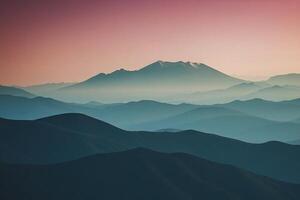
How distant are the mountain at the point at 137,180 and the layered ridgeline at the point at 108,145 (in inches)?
1558

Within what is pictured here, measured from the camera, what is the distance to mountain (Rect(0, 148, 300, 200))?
89.4m

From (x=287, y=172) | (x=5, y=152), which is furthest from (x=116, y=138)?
(x=287, y=172)

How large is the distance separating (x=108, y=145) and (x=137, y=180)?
2144 inches

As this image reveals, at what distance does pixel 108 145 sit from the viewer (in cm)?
14788

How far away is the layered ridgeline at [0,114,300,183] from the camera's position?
141m

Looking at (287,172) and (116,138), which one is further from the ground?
(116,138)

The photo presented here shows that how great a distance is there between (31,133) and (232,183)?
74.7 meters

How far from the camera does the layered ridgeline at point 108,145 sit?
141125 millimetres

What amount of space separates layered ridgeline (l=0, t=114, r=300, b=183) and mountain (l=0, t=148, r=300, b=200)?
39.6 m

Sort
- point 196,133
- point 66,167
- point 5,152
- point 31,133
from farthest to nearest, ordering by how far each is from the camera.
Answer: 1. point 196,133
2. point 31,133
3. point 5,152
4. point 66,167

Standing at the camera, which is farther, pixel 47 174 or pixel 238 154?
pixel 238 154

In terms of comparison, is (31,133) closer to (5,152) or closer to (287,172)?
(5,152)

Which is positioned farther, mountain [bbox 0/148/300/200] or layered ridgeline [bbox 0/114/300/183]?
layered ridgeline [bbox 0/114/300/183]

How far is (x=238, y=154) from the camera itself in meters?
167
